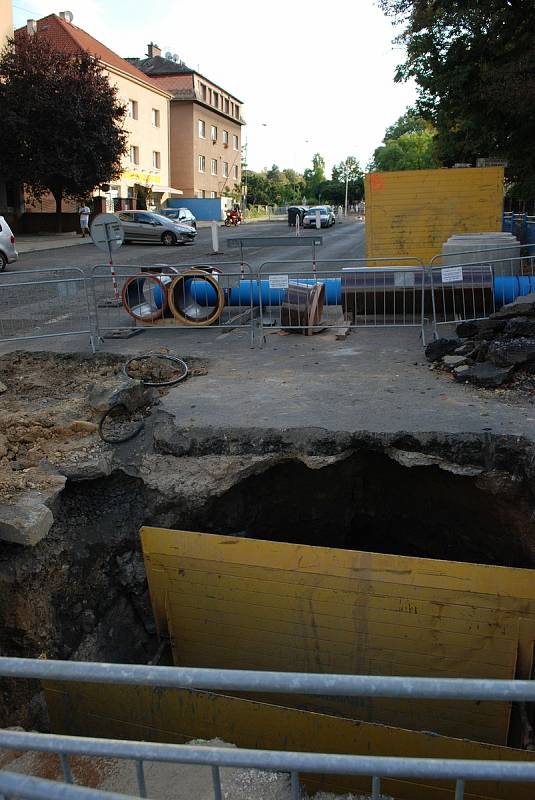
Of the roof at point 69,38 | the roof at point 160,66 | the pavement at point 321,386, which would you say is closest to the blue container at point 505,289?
the pavement at point 321,386

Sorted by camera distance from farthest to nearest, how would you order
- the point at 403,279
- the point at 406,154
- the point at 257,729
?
→ 1. the point at 406,154
2. the point at 403,279
3. the point at 257,729

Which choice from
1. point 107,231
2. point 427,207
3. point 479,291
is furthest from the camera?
point 427,207

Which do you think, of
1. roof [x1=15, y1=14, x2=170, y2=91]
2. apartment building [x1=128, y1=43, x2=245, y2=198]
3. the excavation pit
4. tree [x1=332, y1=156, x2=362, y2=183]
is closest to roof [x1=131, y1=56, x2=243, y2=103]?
apartment building [x1=128, y1=43, x2=245, y2=198]

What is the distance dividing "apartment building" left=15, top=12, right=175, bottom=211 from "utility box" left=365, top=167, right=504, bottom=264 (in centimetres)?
2715

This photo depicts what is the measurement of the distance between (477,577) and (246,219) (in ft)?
199

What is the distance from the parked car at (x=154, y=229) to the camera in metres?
28.6

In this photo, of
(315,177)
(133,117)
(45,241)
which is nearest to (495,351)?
(45,241)

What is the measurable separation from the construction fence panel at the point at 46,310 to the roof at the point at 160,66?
46985 millimetres

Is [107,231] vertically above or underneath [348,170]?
underneath

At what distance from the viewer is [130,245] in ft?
97.7

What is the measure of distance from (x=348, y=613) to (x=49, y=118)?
30.2 m

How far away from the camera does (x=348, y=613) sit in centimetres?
469

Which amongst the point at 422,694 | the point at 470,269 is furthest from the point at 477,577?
the point at 470,269

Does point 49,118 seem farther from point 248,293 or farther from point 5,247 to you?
point 248,293
